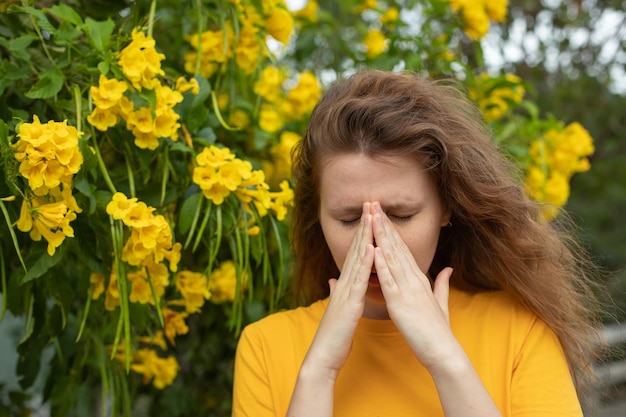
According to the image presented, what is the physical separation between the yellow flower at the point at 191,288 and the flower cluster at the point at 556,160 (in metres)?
1.24

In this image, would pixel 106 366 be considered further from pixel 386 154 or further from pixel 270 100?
pixel 270 100

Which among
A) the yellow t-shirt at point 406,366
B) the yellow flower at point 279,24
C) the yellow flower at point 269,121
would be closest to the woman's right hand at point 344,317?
the yellow t-shirt at point 406,366

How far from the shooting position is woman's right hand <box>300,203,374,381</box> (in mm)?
1385

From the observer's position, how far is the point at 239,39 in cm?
192

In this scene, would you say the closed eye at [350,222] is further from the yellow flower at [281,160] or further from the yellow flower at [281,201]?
the yellow flower at [281,160]

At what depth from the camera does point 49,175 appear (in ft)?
4.32

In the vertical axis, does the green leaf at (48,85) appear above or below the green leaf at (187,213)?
above

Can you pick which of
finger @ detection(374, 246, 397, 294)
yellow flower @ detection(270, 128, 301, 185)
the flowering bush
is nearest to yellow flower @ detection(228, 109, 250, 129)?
the flowering bush

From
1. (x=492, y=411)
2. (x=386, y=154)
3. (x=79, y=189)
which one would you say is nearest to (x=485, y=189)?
(x=386, y=154)

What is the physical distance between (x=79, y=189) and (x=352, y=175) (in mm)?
465

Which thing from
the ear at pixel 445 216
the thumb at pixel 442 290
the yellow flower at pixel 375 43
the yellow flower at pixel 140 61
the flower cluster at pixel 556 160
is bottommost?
the thumb at pixel 442 290

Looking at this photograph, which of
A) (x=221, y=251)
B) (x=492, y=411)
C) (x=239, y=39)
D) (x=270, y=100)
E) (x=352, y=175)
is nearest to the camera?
(x=492, y=411)

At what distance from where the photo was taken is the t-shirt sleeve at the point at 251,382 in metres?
1.48

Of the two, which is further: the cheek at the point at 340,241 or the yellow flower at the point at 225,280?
the yellow flower at the point at 225,280
